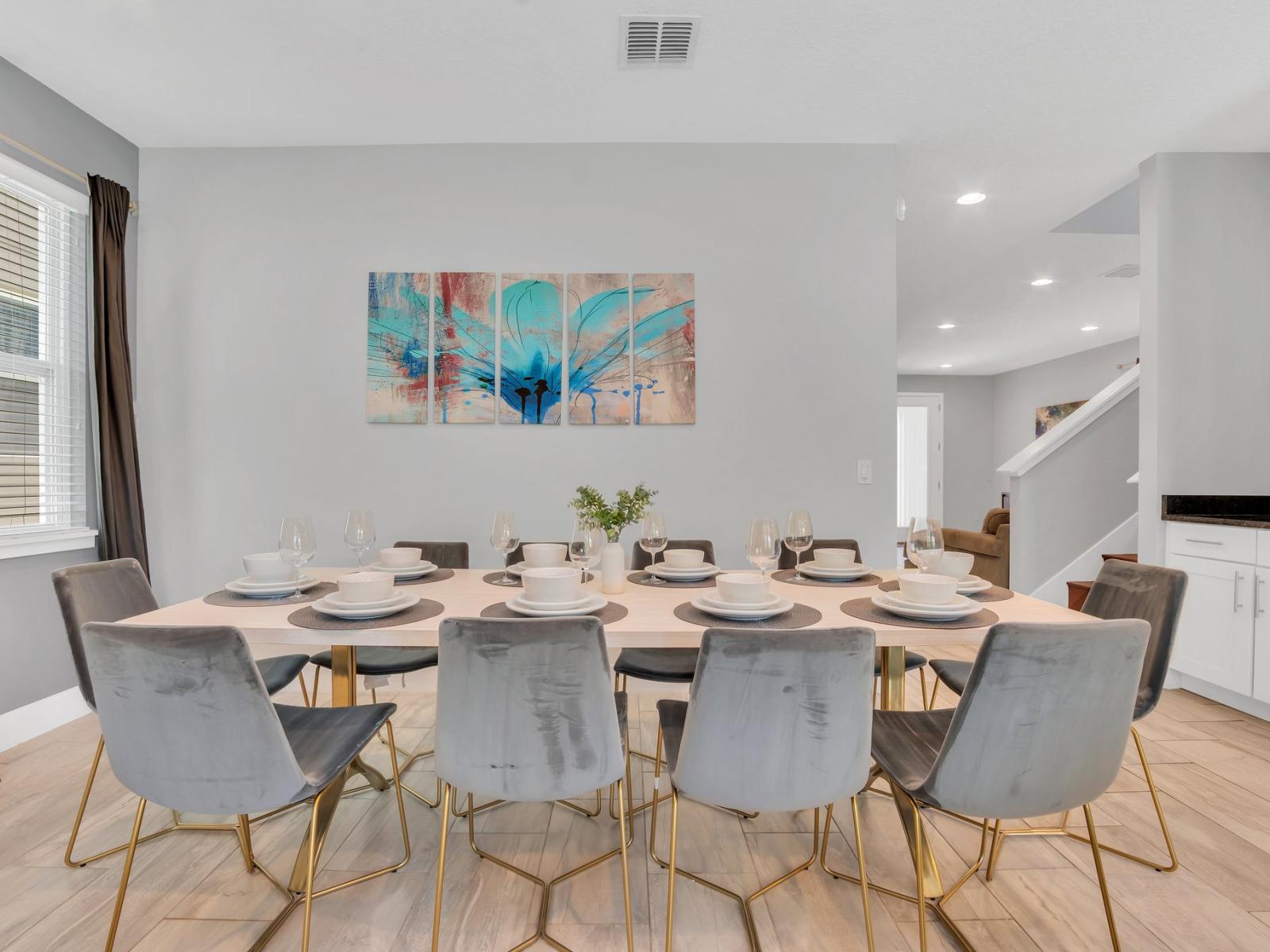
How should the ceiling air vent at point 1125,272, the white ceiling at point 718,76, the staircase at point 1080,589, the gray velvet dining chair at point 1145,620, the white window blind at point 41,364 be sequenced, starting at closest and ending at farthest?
1. the gray velvet dining chair at point 1145,620
2. the white ceiling at point 718,76
3. the white window blind at point 41,364
4. the staircase at point 1080,589
5. the ceiling air vent at point 1125,272

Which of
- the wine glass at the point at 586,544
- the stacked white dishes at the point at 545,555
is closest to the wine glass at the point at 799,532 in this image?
the wine glass at the point at 586,544

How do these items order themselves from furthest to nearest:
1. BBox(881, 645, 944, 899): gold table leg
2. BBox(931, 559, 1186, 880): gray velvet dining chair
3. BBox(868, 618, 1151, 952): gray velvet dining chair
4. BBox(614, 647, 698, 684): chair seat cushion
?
BBox(614, 647, 698, 684): chair seat cushion < BBox(931, 559, 1186, 880): gray velvet dining chair < BBox(881, 645, 944, 899): gold table leg < BBox(868, 618, 1151, 952): gray velvet dining chair

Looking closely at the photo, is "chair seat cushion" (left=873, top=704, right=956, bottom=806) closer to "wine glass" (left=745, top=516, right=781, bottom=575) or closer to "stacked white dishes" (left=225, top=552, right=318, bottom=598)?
"wine glass" (left=745, top=516, right=781, bottom=575)

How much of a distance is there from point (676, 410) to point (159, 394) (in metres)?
2.52

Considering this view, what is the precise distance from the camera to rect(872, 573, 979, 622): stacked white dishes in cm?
154

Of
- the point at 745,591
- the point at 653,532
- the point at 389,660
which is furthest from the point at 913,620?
the point at 389,660

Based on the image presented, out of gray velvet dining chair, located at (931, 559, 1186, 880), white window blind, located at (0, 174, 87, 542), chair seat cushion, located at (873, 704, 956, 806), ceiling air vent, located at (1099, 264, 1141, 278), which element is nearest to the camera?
chair seat cushion, located at (873, 704, 956, 806)

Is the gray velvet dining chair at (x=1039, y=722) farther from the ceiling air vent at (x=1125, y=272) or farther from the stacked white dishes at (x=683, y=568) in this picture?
the ceiling air vent at (x=1125, y=272)

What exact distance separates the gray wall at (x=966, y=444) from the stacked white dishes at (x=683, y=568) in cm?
852

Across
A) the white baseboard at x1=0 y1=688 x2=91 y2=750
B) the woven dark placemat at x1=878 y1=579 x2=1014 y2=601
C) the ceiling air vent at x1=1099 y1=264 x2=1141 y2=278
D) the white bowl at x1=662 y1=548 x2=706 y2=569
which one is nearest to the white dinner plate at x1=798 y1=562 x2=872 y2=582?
the woven dark placemat at x1=878 y1=579 x2=1014 y2=601

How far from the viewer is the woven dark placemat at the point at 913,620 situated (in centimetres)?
150

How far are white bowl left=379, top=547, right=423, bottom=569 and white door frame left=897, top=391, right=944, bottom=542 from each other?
8.74 meters

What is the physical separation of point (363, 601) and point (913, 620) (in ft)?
4.30

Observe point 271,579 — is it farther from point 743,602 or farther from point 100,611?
point 743,602
